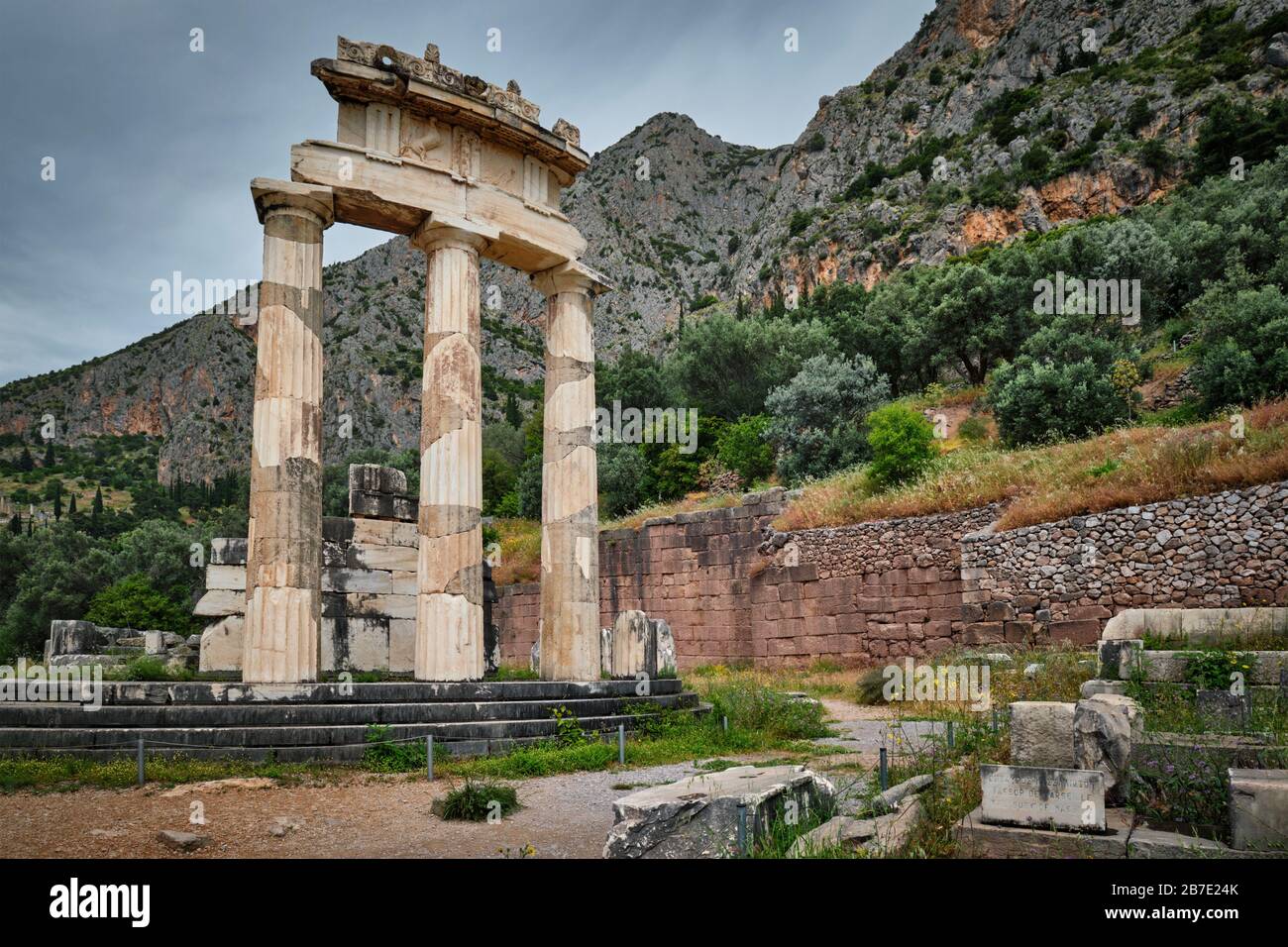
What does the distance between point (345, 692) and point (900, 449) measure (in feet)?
51.9

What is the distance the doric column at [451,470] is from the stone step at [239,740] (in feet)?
4.82

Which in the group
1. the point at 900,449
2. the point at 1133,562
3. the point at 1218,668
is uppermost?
the point at 900,449

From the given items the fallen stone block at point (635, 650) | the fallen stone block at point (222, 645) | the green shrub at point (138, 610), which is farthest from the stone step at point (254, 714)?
the green shrub at point (138, 610)

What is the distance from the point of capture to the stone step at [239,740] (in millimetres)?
8938

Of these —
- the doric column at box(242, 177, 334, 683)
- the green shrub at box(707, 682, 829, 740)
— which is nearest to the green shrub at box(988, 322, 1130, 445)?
the green shrub at box(707, 682, 829, 740)

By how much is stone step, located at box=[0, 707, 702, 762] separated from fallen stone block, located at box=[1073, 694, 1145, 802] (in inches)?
270

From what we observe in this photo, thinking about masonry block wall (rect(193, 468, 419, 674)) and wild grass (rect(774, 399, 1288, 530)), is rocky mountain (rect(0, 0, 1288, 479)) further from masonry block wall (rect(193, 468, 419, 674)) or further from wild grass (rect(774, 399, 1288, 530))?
masonry block wall (rect(193, 468, 419, 674))

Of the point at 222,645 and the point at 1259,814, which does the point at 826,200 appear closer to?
the point at 222,645

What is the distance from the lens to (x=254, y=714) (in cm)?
970

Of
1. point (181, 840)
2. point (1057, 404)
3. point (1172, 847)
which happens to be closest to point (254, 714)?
point (181, 840)

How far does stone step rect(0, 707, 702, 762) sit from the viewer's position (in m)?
8.94

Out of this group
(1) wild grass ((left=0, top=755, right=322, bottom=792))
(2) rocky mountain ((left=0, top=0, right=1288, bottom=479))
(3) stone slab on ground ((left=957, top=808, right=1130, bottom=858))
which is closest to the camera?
(3) stone slab on ground ((left=957, top=808, right=1130, bottom=858))
